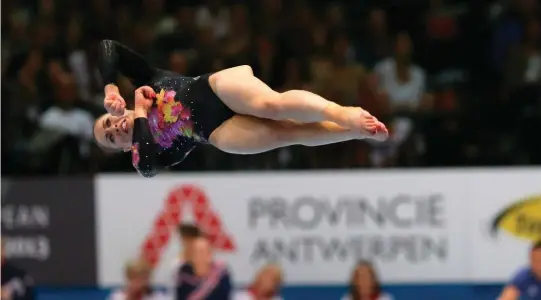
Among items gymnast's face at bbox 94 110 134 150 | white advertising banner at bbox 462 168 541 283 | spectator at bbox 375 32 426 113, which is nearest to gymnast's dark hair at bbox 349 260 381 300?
white advertising banner at bbox 462 168 541 283

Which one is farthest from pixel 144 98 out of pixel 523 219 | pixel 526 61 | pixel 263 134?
pixel 526 61

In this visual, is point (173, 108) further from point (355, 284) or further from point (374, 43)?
point (374, 43)

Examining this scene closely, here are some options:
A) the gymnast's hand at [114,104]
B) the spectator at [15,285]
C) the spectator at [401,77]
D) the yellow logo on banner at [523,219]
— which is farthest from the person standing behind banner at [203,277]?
the gymnast's hand at [114,104]

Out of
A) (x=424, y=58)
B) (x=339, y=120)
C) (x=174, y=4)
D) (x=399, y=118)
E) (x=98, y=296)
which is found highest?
(x=174, y=4)

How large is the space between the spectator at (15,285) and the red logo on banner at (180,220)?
960mm

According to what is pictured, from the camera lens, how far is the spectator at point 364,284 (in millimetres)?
7500

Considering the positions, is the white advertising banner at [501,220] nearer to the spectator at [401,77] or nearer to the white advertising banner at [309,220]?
the white advertising banner at [309,220]

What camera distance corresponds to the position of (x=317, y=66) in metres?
8.50

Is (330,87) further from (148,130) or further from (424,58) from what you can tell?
(148,130)

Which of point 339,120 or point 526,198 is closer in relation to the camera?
point 339,120

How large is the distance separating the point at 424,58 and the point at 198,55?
1954 mm

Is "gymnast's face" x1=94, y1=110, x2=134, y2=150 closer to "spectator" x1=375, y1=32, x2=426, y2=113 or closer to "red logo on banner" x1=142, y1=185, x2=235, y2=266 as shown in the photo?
"red logo on banner" x1=142, y1=185, x2=235, y2=266

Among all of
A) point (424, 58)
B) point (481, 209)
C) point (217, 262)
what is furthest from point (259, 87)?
point (424, 58)

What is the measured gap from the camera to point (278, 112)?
4.38 meters
